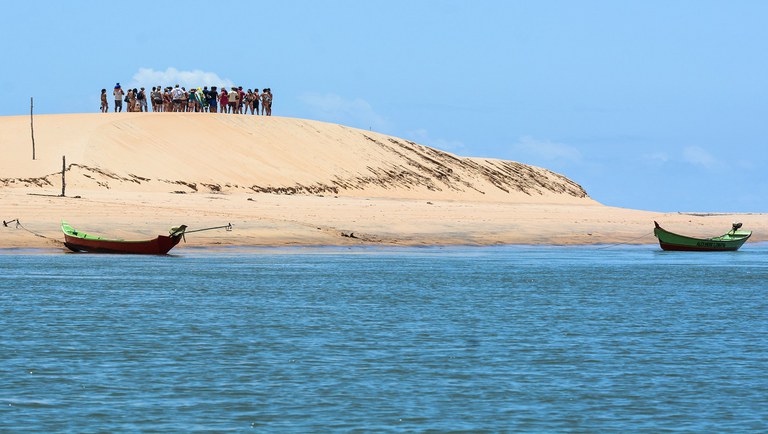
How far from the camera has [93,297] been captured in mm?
27859

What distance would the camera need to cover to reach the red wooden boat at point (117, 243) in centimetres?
3947

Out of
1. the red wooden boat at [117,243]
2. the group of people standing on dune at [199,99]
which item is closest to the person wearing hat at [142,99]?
the group of people standing on dune at [199,99]

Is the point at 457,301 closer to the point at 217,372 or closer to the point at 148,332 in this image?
the point at 148,332

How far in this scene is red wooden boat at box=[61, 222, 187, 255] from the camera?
39.5 metres

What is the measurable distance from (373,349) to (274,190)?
139 feet

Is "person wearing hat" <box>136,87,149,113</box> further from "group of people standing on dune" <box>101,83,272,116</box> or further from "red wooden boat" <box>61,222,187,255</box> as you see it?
"red wooden boat" <box>61,222,187,255</box>

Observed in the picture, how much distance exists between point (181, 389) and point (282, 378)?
154cm

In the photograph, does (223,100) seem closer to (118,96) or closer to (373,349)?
(118,96)

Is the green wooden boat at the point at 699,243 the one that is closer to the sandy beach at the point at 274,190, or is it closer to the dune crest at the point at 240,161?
the sandy beach at the point at 274,190

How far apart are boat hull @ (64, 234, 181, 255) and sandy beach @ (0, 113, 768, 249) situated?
5.10 ft

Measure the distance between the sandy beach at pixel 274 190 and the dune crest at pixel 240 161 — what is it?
4.9 inches

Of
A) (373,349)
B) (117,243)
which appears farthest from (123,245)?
(373,349)

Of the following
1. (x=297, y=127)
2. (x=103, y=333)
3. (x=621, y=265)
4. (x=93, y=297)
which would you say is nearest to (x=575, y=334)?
(x=103, y=333)

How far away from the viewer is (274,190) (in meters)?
62.2
